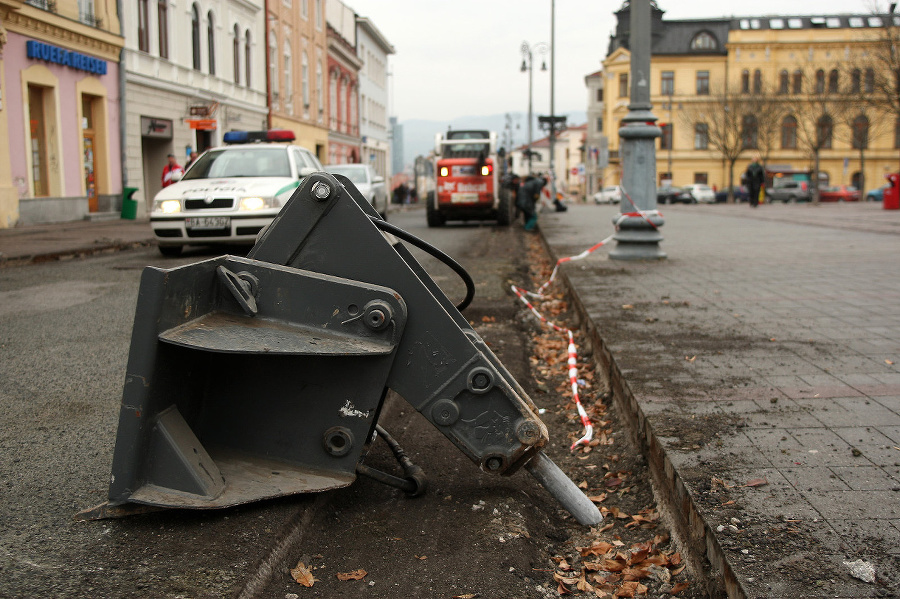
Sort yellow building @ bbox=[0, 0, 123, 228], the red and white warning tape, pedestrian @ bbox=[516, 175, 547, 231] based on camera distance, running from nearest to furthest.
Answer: the red and white warning tape → yellow building @ bbox=[0, 0, 123, 228] → pedestrian @ bbox=[516, 175, 547, 231]

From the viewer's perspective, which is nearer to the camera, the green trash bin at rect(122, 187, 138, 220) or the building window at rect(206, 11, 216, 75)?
the green trash bin at rect(122, 187, 138, 220)

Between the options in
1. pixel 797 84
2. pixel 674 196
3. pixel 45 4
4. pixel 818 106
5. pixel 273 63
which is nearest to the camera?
pixel 45 4

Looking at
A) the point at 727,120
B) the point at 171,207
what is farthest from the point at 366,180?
the point at 727,120

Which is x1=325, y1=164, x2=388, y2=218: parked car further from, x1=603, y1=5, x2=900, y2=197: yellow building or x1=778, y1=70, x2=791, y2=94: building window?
x1=778, y1=70, x2=791, y2=94: building window

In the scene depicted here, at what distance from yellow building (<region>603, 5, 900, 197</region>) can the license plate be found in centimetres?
5741

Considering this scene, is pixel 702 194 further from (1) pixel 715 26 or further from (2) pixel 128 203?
(2) pixel 128 203

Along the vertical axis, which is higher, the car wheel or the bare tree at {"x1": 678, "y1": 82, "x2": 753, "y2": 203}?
the bare tree at {"x1": 678, "y1": 82, "x2": 753, "y2": 203}

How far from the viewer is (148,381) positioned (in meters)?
2.45

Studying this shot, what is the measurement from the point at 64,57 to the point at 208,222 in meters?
12.0

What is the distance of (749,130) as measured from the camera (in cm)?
6128

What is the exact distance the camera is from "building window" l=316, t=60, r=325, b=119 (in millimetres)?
45688

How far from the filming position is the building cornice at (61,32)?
18516mm

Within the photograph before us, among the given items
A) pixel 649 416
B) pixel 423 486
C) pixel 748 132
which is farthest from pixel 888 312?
pixel 748 132

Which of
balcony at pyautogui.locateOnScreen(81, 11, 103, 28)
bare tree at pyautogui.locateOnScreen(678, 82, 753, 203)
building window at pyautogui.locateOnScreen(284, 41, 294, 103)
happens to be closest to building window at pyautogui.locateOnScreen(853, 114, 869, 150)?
bare tree at pyautogui.locateOnScreen(678, 82, 753, 203)
